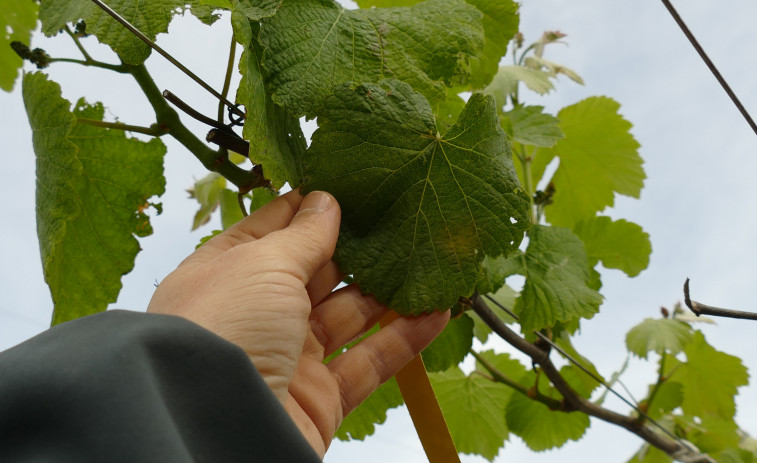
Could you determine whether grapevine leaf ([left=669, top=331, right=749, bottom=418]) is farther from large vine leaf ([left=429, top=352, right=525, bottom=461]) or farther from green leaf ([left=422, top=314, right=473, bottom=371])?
green leaf ([left=422, top=314, right=473, bottom=371])

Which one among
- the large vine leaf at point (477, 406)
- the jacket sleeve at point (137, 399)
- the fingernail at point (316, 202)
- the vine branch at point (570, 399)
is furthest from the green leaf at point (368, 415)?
the jacket sleeve at point (137, 399)

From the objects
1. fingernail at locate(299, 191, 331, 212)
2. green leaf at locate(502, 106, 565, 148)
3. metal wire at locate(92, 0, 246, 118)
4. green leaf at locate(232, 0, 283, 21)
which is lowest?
fingernail at locate(299, 191, 331, 212)

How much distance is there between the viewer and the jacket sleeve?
404mm

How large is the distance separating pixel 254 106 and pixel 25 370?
268mm

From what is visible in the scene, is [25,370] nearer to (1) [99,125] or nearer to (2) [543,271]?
(1) [99,125]

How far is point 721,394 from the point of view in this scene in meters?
1.49

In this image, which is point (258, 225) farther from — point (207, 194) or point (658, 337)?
point (658, 337)

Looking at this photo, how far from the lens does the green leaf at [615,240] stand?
1.17 metres

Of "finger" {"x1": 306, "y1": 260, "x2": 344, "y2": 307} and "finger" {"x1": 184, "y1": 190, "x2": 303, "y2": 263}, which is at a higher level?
"finger" {"x1": 184, "y1": 190, "x2": 303, "y2": 263}

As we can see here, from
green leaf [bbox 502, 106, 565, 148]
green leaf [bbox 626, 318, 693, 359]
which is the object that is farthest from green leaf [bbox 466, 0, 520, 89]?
green leaf [bbox 626, 318, 693, 359]

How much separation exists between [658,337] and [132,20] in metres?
1.00

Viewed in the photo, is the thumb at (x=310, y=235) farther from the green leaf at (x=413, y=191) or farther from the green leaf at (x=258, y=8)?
the green leaf at (x=258, y=8)

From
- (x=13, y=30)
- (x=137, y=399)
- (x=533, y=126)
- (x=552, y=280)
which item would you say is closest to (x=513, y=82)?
(x=533, y=126)

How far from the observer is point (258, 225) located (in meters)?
0.71
